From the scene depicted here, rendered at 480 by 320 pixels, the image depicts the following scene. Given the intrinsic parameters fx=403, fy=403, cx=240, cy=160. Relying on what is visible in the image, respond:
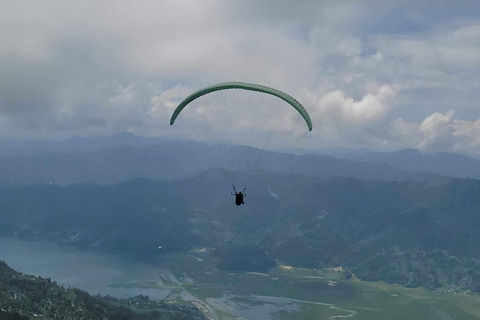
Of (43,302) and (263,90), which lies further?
(43,302)

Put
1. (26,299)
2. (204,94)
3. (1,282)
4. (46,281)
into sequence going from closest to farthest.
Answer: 1. (204,94)
2. (26,299)
3. (1,282)
4. (46,281)

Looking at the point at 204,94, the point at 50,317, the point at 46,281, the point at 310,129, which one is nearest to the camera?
the point at 310,129

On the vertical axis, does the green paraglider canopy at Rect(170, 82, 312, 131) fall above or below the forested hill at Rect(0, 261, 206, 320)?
above

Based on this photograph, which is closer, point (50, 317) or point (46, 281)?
point (50, 317)

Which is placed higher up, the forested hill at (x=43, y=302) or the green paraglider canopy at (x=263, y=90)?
the green paraglider canopy at (x=263, y=90)

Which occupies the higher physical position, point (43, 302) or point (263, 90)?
point (263, 90)

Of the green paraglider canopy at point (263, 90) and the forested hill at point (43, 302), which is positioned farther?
the forested hill at point (43, 302)

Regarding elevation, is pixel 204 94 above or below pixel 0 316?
above

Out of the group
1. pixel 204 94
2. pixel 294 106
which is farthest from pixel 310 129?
pixel 204 94

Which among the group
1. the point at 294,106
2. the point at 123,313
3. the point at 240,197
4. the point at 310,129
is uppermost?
the point at 294,106

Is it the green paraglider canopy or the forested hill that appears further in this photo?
the forested hill

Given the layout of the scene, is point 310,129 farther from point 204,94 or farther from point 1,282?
point 1,282
